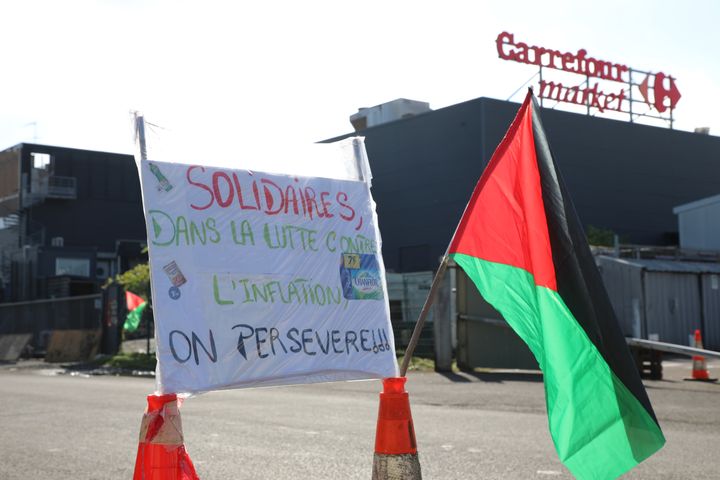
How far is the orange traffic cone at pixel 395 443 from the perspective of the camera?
412 centimetres

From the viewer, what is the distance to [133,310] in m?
29.2

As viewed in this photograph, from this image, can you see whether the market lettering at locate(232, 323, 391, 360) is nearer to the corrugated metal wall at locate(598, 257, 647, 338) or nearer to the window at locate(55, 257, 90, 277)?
the corrugated metal wall at locate(598, 257, 647, 338)

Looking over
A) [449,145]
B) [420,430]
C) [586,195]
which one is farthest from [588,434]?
[586,195]

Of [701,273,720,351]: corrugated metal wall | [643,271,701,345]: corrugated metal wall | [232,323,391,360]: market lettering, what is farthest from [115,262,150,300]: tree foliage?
[232,323,391,360]: market lettering

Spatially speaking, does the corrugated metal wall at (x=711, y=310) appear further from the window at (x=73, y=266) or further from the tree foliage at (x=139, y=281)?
the window at (x=73, y=266)

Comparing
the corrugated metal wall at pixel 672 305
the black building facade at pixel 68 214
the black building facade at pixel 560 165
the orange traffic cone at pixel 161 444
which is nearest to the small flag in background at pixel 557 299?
the orange traffic cone at pixel 161 444

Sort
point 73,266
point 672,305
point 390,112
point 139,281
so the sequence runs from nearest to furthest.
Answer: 1. point 672,305
2. point 139,281
3. point 390,112
4. point 73,266

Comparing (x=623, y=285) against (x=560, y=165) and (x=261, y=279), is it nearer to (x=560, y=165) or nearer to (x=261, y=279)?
(x=261, y=279)

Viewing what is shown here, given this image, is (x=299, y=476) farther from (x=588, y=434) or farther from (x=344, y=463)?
(x=588, y=434)

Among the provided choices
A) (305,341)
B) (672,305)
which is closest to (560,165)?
(672,305)

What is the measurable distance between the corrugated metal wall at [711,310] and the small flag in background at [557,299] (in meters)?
22.7

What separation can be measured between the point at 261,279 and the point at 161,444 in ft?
3.13

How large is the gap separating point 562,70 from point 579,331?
140ft

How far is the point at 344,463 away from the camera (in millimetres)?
7598
